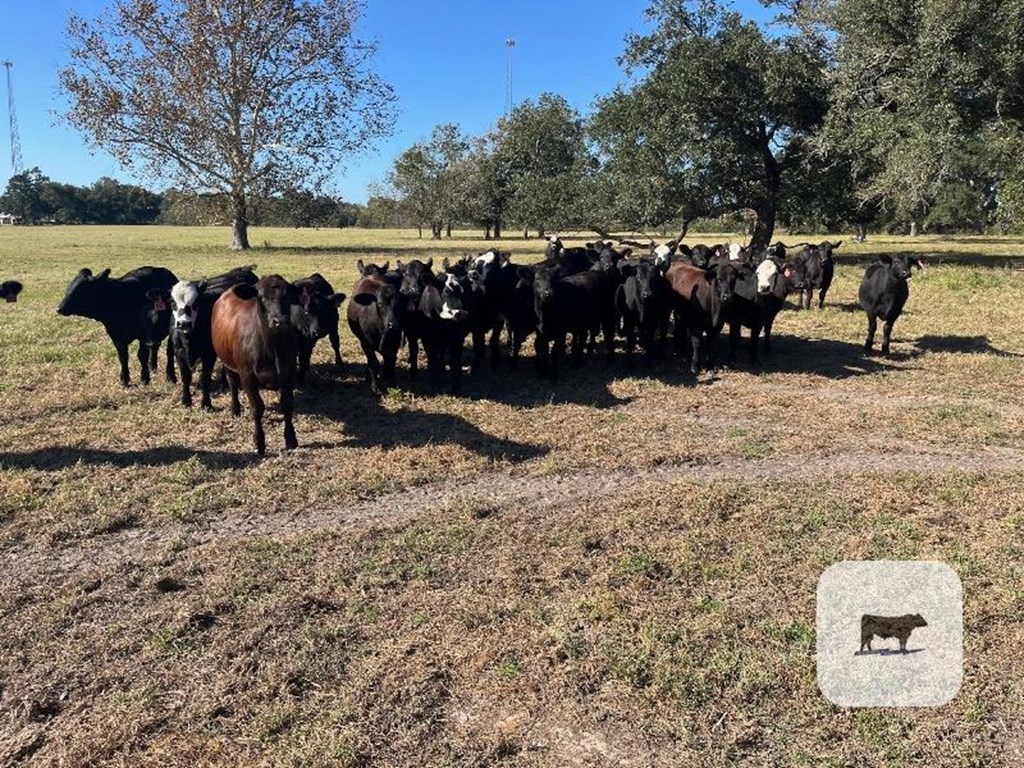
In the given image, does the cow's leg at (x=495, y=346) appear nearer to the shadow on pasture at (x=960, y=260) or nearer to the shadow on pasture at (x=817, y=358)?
the shadow on pasture at (x=817, y=358)

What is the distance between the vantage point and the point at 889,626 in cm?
430

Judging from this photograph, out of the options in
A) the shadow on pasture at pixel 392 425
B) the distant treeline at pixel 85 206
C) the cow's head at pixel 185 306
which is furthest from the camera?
the distant treeline at pixel 85 206

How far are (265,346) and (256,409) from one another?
25.1 inches

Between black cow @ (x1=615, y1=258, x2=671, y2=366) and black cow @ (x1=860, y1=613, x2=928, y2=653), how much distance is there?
6988mm

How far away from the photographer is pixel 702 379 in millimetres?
10672

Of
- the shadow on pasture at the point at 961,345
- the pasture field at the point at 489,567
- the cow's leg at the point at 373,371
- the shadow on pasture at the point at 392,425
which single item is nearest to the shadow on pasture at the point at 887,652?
the pasture field at the point at 489,567

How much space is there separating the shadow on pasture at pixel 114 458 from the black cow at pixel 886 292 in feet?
32.8

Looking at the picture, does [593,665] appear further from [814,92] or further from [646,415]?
[814,92]

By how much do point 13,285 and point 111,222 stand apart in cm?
12366

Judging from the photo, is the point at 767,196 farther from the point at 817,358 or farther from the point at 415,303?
the point at 415,303

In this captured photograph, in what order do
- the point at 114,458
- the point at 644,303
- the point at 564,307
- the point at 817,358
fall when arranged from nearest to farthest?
the point at 114,458, the point at 564,307, the point at 644,303, the point at 817,358

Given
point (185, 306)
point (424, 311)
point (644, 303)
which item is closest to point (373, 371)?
point (424, 311)

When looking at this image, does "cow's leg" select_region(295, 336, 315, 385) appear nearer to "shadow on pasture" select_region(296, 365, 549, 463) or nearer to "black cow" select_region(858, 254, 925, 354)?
"shadow on pasture" select_region(296, 365, 549, 463)

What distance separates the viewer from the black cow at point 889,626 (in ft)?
13.8
